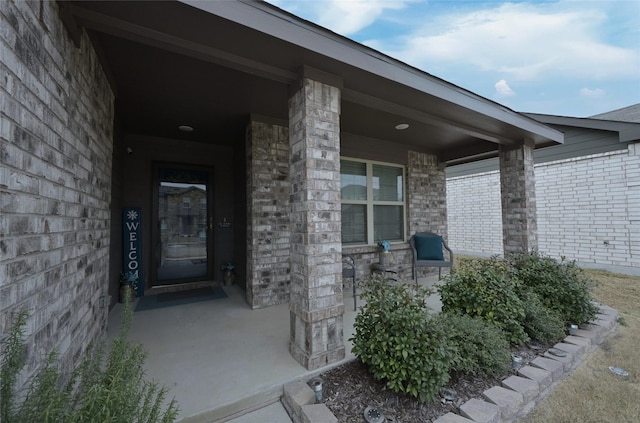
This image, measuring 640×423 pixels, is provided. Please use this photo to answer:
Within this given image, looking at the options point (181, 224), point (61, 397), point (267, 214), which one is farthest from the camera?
point (181, 224)

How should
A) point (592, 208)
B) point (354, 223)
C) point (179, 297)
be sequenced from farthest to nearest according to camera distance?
point (592, 208) < point (354, 223) < point (179, 297)

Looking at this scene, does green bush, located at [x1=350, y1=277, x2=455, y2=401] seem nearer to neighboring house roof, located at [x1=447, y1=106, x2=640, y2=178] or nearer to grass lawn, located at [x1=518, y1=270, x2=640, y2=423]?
grass lawn, located at [x1=518, y1=270, x2=640, y2=423]

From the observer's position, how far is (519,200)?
4.32 metres

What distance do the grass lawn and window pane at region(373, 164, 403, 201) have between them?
3345 mm

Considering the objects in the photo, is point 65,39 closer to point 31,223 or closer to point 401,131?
point 31,223

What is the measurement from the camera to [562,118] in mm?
5953

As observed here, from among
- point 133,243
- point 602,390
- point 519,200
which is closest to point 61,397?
point 602,390

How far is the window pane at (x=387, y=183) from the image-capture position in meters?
5.07

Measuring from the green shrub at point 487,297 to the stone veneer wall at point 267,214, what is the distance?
6.38ft

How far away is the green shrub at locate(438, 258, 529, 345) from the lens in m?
2.53

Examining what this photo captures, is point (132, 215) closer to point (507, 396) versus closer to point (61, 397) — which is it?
point (61, 397)

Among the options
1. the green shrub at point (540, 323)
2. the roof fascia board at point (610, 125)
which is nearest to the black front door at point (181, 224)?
the green shrub at point (540, 323)

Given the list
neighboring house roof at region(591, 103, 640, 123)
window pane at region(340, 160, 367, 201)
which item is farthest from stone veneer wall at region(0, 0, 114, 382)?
neighboring house roof at region(591, 103, 640, 123)

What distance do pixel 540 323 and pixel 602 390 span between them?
65 cm
